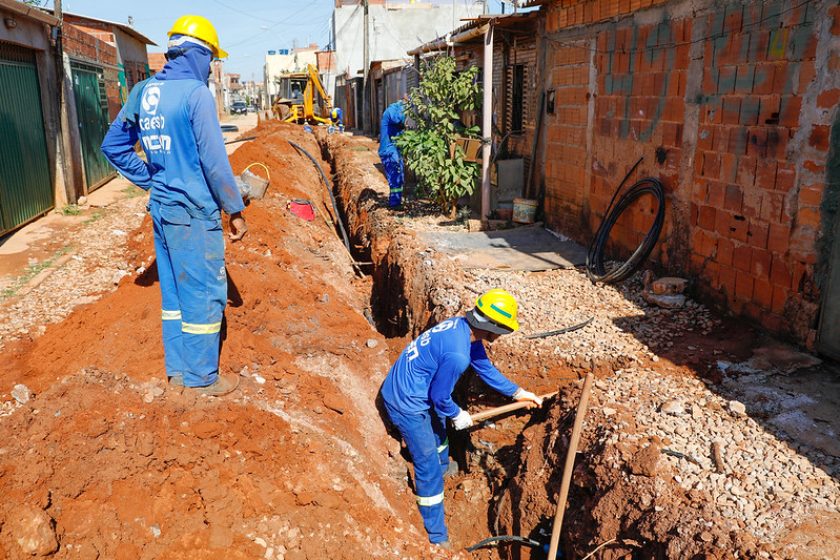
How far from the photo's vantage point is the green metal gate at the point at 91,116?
1351 cm

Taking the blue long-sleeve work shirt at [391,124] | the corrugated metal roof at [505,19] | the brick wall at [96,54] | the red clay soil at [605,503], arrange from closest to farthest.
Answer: the red clay soil at [605,503], the corrugated metal roof at [505,19], the blue long-sleeve work shirt at [391,124], the brick wall at [96,54]

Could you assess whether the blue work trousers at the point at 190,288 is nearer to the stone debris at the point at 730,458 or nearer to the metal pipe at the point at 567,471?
the metal pipe at the point at 567,471

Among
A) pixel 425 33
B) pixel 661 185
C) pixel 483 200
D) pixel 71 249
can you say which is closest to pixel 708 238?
pixel 661 185

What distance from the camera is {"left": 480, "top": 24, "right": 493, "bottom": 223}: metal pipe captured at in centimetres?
953

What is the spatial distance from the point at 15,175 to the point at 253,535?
898 centimetres

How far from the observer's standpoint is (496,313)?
427 centimetres

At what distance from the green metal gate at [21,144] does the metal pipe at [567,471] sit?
872 centimetres

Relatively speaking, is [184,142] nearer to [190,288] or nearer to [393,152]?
[190,288]

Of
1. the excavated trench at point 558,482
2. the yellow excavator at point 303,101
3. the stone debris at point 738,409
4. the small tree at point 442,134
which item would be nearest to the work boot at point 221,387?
the excavated trench at point 558,482

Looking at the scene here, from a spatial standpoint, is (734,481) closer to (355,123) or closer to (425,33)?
(355,123)

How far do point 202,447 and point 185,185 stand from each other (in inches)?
59.8

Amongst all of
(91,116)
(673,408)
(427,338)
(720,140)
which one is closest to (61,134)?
(91,116)

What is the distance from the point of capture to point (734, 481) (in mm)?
3533

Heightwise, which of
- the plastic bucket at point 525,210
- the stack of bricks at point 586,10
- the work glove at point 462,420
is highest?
the stack of bricks at point 586,10
